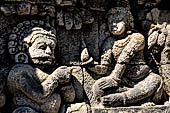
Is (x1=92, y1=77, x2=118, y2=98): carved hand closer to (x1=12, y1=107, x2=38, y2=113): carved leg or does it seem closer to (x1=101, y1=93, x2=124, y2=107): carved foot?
(x1=101, y1=93, x2=124, y2=107): carved foot

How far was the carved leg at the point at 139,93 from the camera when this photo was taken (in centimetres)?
464

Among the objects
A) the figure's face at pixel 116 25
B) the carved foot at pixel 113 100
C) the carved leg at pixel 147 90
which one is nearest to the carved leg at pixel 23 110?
the carved foot at pixel 113 100

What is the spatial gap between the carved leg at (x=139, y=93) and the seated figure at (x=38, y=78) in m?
0.55

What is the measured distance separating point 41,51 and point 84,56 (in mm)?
641

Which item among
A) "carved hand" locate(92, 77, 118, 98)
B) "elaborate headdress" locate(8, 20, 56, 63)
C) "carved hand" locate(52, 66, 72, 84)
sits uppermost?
"elaborate headdress" locate(8, 20, 56, 63)

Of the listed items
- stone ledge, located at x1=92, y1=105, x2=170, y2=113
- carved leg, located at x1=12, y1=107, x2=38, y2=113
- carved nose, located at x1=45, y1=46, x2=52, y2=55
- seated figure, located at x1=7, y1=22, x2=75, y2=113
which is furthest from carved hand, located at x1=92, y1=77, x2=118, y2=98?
carved leg, located at x1=12, y1=107, x2=38, y2=113

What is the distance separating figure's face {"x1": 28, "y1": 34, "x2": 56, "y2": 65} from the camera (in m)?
4.45

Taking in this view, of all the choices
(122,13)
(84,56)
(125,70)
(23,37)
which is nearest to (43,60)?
(23,37)

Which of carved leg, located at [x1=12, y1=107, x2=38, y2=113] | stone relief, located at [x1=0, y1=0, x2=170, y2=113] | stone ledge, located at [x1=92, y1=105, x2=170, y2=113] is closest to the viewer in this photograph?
carved leg, located at [x1=12, y1=107, x2=38, y2=113]

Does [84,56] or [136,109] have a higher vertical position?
[84,56]

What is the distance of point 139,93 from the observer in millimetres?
4727

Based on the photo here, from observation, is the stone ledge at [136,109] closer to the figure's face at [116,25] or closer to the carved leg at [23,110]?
the carved leg at [23,110]

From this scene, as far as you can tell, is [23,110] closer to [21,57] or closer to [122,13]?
[21,57]

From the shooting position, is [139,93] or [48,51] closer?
[48,51]
